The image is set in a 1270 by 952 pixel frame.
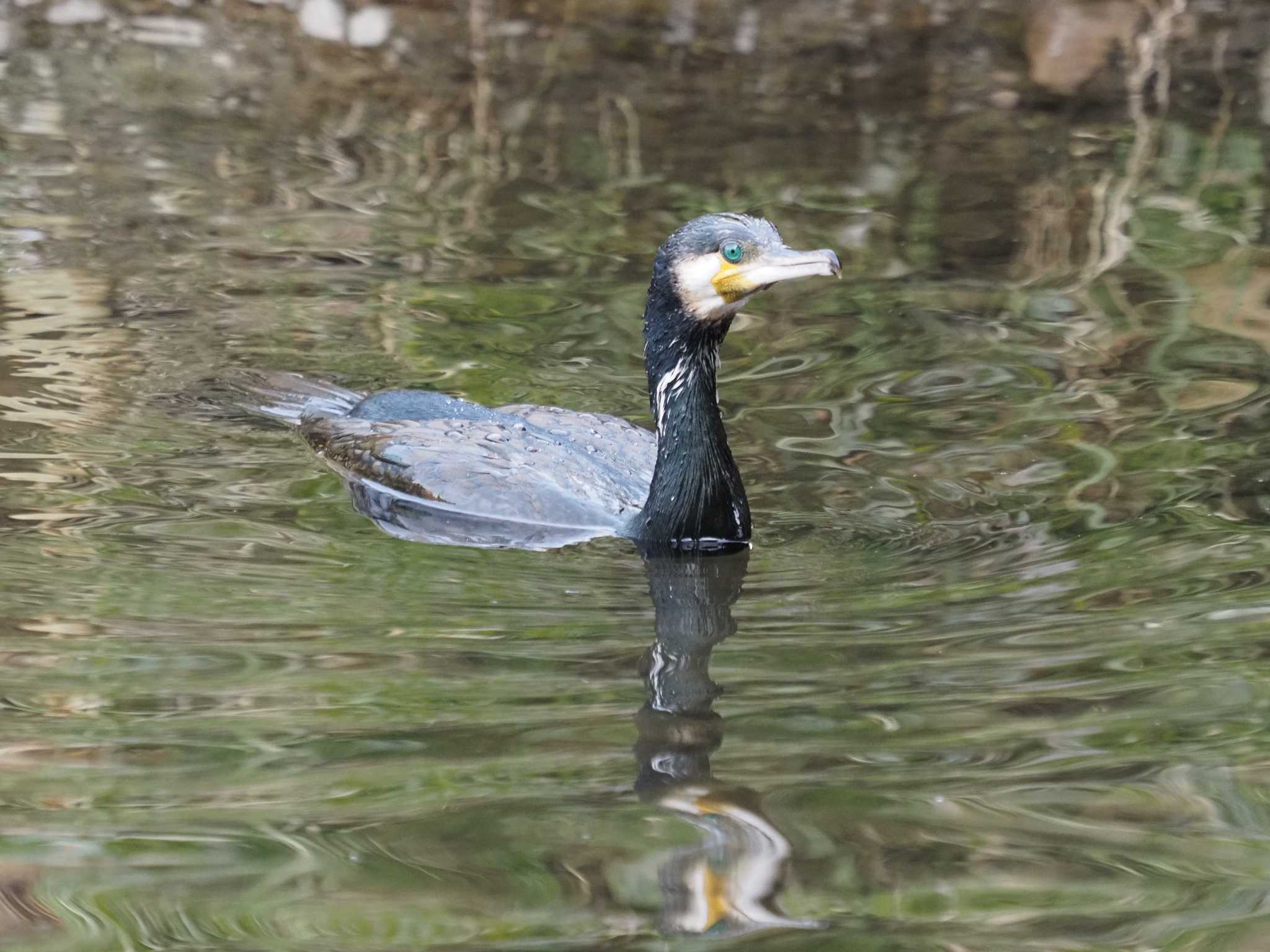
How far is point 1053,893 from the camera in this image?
10.4ft

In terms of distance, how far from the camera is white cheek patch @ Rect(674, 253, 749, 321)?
18.0 ft

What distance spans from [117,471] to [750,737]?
121 inches

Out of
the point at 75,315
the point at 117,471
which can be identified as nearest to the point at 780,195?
the point at 75,315

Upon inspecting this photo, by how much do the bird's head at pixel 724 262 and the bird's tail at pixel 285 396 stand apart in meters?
1.85

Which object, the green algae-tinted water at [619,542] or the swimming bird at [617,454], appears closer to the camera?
the green algae-tinted water at [619,542]

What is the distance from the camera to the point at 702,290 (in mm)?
5555

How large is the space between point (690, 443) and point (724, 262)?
24.7 inches

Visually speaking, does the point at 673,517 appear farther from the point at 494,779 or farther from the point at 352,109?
the point at 352,109

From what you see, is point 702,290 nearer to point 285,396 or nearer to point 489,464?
point 489,464

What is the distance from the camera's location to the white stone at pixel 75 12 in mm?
11828

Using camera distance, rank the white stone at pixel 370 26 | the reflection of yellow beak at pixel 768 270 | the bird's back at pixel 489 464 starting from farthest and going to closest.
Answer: the white stone at pixel 370 26
the bird's back at pixel 489 464
the reflection of yellow beak at pixel 768 270

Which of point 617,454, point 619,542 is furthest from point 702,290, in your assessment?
point 617,454

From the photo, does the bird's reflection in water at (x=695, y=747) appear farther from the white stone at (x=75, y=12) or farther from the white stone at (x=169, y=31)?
the white stone at (x=75, y=12)

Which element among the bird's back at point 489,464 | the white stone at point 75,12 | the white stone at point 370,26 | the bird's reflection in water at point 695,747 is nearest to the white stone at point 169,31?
the white stone at point 75,12
